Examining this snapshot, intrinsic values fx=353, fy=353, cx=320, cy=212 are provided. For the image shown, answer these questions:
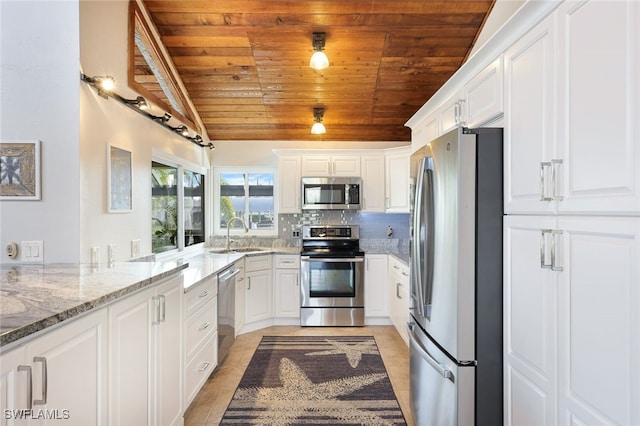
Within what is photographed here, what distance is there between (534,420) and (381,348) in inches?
86.8

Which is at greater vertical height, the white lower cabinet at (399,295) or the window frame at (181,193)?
the window frame at (181,193)

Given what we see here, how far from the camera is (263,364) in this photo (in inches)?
125

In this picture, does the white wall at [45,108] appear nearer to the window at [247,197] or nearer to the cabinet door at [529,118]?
the cabinet door at [529,118]

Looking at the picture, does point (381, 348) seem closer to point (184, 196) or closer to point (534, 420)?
point (534, 420)

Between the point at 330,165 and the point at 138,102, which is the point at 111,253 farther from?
the point at 330,165

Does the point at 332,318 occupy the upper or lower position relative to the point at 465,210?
lower

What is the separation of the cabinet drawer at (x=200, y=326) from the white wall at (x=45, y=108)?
0.80 m

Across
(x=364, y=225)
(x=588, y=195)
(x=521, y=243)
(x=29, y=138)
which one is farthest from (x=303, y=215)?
(x=588, y=195)

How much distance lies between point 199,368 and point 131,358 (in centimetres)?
106

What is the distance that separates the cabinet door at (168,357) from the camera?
5.78 ft

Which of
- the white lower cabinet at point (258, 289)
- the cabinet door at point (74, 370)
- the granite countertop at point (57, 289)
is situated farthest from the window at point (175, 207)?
the cabinet door at point (74, 370)

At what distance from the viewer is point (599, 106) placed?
3.57 feet

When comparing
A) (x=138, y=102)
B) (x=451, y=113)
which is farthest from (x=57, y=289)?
(x=451, y=113)

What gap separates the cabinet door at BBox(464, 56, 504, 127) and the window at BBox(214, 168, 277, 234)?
328cm
